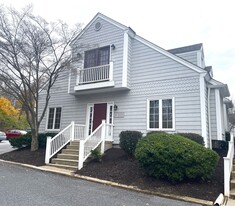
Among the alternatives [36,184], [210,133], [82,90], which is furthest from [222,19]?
[36,184]

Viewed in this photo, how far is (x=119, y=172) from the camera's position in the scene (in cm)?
675

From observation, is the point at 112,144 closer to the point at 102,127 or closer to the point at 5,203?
the point at 102,127

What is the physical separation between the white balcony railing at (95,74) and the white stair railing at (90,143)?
2.76 m

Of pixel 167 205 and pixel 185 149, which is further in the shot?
pixel 185 149

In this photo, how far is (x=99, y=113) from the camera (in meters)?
11.0

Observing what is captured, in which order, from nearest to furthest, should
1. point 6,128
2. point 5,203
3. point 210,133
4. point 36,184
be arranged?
point 5,203, point 36,184, point 210,133, point 6,128

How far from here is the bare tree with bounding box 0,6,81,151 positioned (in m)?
9.54

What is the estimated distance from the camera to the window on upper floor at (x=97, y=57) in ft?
36.9

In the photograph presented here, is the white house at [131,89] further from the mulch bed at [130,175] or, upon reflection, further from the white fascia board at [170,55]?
the mulch bed at [130,175]

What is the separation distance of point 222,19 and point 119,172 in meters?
9.85

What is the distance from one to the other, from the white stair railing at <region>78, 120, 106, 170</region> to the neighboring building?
2.98 feet

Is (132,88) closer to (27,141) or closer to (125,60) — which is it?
(125,60)

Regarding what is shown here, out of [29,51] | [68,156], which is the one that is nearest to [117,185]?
[68,156]

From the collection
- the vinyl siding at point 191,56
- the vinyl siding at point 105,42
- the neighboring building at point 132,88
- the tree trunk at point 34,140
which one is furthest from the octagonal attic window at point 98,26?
the tree trunk at point 34,140
